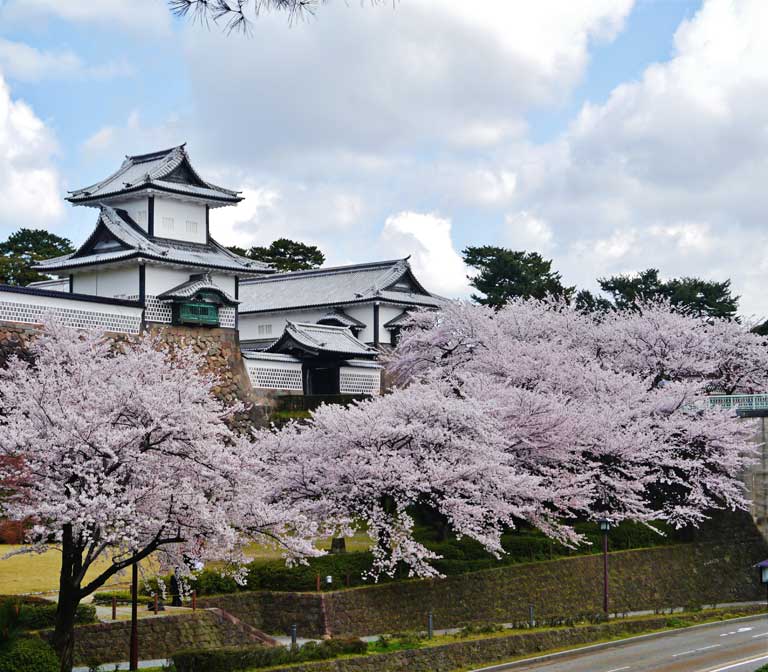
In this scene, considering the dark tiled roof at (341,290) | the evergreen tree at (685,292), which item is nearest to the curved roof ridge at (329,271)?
the dark tiled roof at (341,290)

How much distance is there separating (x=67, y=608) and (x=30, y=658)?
2.34m

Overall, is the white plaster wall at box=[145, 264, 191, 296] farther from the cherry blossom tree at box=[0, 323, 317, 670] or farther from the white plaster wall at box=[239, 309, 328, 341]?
the cherry blossom tree at box=[0, 323, 317, 670]

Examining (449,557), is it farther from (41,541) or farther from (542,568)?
(41,541)

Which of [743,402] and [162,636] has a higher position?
[743,402]

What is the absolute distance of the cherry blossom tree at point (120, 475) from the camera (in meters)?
22.3

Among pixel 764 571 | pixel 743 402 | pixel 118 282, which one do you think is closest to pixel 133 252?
pixel 118 282

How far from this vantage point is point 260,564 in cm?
3200

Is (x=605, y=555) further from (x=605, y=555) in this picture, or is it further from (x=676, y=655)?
(x=676, y=655)

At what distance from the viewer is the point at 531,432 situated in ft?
128

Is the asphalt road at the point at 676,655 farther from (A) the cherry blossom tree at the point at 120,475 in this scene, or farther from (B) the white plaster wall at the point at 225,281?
(B) the white plaster wall at the point at 225,281

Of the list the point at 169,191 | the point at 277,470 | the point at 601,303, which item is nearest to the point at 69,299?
the point at 169,191

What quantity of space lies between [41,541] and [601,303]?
60.5 meters

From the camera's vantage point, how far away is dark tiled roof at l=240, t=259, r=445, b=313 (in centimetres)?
5984

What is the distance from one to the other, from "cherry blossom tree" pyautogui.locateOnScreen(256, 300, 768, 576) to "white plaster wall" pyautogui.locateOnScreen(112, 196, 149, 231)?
1077cm
